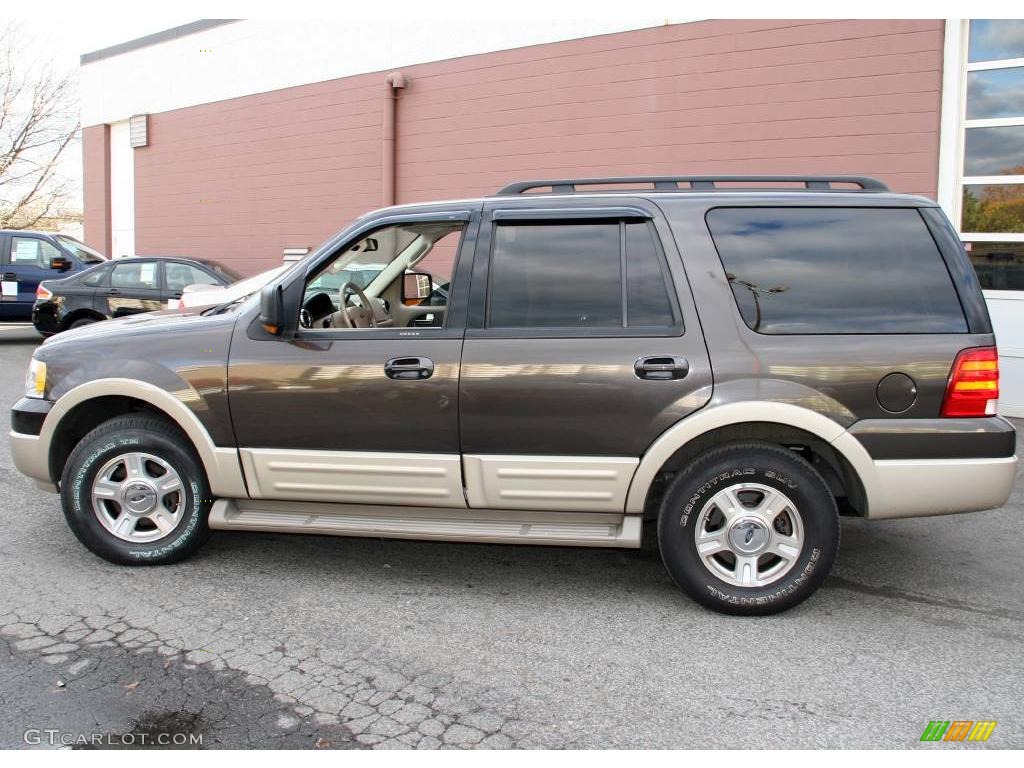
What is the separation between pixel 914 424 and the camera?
156 inches

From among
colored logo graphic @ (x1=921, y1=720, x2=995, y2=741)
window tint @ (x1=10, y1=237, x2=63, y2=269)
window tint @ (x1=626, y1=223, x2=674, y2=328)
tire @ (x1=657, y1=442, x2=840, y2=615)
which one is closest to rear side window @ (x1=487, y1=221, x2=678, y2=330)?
window tint @ (x1=626, y1=223, x2=674, y2=328)

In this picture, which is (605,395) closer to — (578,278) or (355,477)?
(578,278)

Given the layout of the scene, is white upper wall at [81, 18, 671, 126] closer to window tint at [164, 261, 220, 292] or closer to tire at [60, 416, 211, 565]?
window tint at [164, 261, 220, 292]

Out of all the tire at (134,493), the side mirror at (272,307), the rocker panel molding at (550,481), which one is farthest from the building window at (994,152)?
the tire at (134,493)

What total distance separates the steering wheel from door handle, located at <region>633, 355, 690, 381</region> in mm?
1619

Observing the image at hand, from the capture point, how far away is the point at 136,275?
40.4 ft

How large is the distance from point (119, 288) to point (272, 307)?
899 cm

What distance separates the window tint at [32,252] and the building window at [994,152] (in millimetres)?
12648

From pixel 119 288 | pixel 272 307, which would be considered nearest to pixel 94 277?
pixel 119 288

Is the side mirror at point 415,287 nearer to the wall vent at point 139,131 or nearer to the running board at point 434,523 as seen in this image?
the running board at point 434,523

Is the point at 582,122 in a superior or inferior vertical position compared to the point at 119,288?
superior

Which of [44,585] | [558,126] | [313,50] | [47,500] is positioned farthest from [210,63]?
[44,585]

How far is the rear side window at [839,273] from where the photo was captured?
4008 mm

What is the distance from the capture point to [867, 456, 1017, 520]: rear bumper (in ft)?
13.0
